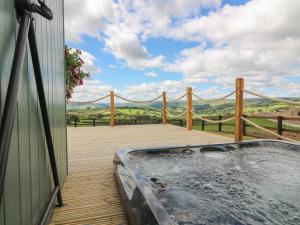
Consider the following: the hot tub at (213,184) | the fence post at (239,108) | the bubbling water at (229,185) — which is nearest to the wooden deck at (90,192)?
the hot tub at (213,184)

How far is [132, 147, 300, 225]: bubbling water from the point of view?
1500mm

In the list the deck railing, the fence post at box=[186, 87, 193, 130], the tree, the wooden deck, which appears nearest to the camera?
the wooden deck

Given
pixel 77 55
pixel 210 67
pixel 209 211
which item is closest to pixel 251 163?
pixel 209 211

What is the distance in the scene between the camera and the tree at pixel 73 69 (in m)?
4.75

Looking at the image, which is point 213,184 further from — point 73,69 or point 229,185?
point 73,69

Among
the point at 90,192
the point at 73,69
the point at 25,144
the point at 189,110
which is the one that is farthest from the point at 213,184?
the point at 189,110

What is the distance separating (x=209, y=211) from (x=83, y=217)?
2.81 feet

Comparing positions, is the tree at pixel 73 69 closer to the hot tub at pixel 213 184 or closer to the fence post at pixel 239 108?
the hot tub at pixel 213 184

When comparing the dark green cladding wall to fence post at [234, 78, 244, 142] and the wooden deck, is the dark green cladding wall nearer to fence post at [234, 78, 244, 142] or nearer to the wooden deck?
the wooden deck

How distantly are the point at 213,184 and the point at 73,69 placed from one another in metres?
3.90

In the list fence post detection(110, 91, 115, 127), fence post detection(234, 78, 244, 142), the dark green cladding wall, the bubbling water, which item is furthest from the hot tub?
fence post detection(110, 91, 115, 127)

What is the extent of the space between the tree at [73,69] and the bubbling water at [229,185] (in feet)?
9.61

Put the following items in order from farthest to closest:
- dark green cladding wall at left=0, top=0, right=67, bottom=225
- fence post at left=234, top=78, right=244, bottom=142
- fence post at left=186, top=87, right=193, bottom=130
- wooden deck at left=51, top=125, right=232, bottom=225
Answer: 1. fence post at left=186, top=87, right=193, bottom=130
2. fence post at left=234, top=78, right=244, bottom=142
3. wooden deck at left=51, top=125, right=232, bottom=225
4. dark green cladding wall at left=0, top=0, right=67, bottom=225

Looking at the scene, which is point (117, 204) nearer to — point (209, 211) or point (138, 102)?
point (209, 211)
